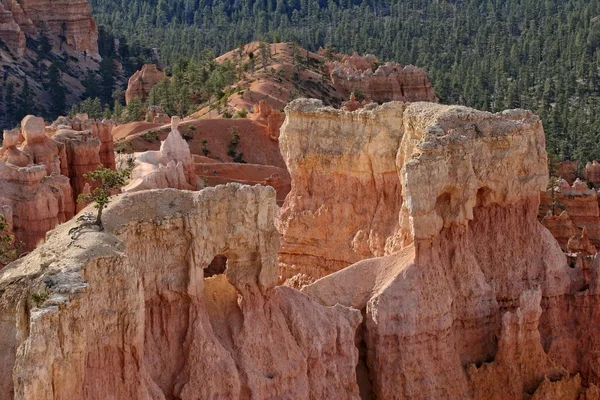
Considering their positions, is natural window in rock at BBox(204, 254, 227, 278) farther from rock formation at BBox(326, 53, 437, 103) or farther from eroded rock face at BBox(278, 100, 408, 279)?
rock formation at BBox(326, 53, 437, 103)

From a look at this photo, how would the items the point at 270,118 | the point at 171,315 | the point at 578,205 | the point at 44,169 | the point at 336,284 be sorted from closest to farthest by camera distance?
the point at 171,315, the point at 336,284, the point at 44,169, the point at 578,205, the point at 270,118

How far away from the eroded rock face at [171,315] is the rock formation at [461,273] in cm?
206

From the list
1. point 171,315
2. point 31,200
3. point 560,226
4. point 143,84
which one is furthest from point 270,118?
point 171,315

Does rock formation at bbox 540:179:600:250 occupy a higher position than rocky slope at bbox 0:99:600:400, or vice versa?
rocky slope at bbox 0:99:600:400

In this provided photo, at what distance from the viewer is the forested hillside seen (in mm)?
88125

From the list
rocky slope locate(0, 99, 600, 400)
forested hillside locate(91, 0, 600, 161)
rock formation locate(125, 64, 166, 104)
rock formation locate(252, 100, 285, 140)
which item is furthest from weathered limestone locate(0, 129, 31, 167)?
rock formation locate(125, 64, 166, 104)

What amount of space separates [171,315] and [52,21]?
85.3 m

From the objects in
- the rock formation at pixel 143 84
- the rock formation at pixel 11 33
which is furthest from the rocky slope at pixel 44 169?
the rock formation at pixel 11 33

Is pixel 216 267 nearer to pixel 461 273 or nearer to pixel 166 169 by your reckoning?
pixel 461 273

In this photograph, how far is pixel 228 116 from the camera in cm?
6259

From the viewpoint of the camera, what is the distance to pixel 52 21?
100 m

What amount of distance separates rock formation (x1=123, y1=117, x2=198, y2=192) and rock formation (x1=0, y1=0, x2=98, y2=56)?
56386 mm

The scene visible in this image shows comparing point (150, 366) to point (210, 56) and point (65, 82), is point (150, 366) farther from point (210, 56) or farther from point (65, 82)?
point (65, 82)

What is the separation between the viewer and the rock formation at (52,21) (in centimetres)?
9412
